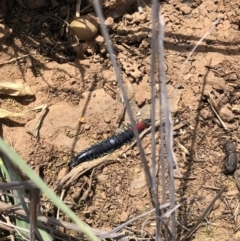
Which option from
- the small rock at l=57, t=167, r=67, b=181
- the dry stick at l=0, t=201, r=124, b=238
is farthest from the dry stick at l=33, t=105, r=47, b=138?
the dry stick at l=0, t=201, r=124, b=238

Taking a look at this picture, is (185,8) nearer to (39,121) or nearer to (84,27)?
(84,27)

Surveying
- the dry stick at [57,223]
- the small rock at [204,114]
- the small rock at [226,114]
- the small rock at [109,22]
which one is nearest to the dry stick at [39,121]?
the dry stick at [57,223]

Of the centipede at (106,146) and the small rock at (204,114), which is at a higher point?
the small rock at (204,114)

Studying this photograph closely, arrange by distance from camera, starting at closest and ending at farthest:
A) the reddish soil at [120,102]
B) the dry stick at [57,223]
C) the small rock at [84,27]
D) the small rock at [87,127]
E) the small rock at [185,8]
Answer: the dry stick at [57,223], the reddish soil at [120,102], the small rock at [87,127], the small rock at [84,27], the small rock at [185,8]

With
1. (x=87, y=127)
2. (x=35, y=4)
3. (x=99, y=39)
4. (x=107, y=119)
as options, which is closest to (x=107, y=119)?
(x=107, y=119)

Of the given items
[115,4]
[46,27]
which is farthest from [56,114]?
[115,4]

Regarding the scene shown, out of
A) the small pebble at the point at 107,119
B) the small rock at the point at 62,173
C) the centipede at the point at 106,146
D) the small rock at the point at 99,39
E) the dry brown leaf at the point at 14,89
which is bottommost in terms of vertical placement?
the small rock at the point at 62,173

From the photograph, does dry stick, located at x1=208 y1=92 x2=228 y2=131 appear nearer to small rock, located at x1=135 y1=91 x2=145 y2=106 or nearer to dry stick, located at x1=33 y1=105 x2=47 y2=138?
small rock, located at x1=135 y1=91 x2=145 y2=106

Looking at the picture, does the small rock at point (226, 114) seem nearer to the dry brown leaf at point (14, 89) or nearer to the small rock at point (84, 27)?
the small rock at point (84, 27)
